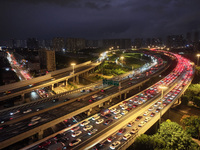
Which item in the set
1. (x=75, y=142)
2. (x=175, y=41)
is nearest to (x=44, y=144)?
(x=75, y=142)

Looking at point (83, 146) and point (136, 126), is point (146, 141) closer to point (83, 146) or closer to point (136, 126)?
point (136, 126)

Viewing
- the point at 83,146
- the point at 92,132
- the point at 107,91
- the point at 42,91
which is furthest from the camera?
the point at 42,91

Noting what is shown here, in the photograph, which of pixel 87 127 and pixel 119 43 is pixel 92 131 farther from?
pixel 119 43

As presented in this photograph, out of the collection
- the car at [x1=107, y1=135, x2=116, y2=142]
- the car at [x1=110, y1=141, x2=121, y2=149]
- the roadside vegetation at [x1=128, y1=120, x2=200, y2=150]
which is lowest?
the car at [x1=107, y1=135, x2=116, y2=142]

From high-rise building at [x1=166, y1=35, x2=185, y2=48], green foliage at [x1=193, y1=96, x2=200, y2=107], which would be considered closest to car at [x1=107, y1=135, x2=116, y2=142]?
green foliage at [x1=193, y1=96, x2=200, y2=107]

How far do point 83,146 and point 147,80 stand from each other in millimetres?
41972

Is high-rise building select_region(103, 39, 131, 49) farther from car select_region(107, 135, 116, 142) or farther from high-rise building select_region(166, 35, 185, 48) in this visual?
car select_region(107, 135, 116, 142)

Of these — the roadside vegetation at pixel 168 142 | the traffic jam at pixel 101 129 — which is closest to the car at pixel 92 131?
the traffic jam at pixel 101 129

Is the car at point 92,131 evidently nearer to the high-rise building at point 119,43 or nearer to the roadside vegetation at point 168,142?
the roadside vegetation at point 168,142

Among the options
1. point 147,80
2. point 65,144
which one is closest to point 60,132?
point 65,144

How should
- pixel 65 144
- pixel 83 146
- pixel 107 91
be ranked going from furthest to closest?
pixel 107 91 → pixel 65 144 → pixel 83 146

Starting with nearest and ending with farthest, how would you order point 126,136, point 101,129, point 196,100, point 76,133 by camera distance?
point 126,136 < point 76,133 < point 101,129 < point 196,100

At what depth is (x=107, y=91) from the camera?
41656 mm

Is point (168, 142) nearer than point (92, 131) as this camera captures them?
Yes
